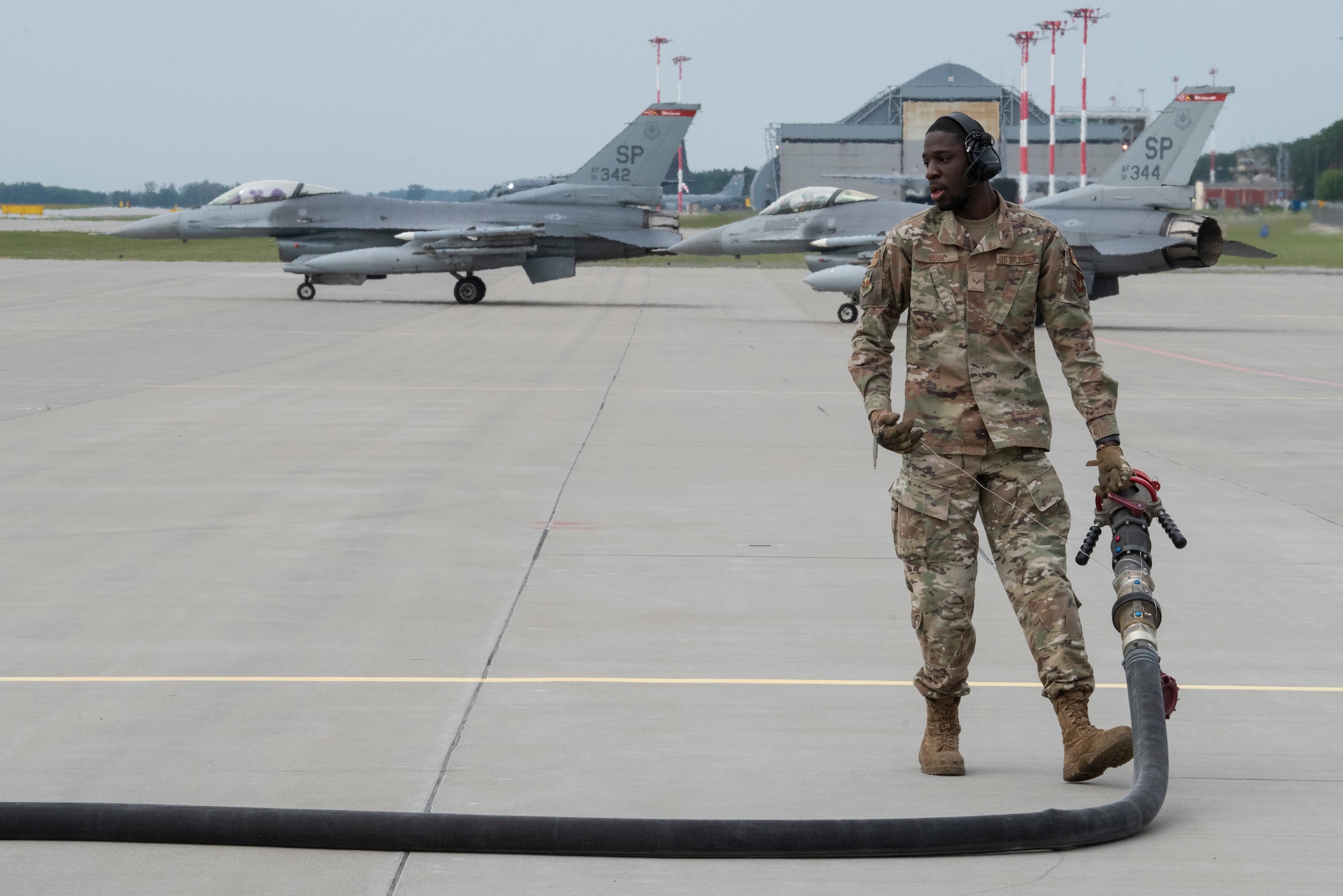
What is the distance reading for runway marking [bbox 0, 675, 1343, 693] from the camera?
6.32 metres

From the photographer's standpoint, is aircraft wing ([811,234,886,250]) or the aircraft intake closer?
the aircraft intake

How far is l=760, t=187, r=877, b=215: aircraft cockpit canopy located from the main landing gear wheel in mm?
6759

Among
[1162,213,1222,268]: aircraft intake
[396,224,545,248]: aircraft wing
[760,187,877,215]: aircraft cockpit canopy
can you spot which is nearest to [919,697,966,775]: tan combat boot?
[1162,213,1222,268]: aircraft intake

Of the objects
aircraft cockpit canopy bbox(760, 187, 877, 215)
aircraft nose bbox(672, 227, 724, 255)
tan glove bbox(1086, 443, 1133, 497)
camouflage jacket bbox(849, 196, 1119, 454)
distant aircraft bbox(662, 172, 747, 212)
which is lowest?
distant aircraft bbox(662, 172, 747, 212)

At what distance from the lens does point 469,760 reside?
5.28 metres

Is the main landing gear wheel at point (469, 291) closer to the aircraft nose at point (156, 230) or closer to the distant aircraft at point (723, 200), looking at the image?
the aircraft nose at point (156, 230)

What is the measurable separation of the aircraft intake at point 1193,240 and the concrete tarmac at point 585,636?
1174 cm

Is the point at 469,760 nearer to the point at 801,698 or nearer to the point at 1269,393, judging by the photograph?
the point at 801,698

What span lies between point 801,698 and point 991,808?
4.50 ft

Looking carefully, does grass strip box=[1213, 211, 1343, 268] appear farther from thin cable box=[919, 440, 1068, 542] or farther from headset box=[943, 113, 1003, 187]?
thin cable box=[919, 440, 1068, 542]

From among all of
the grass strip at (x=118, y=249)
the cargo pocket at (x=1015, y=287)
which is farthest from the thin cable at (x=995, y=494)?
the grass strip at (x=118, y=249)

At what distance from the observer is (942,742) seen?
17.2 feet

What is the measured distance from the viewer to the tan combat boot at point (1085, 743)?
16.3 ft

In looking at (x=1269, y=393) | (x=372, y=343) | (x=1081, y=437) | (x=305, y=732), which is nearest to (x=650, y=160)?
(x=372, y=343)
